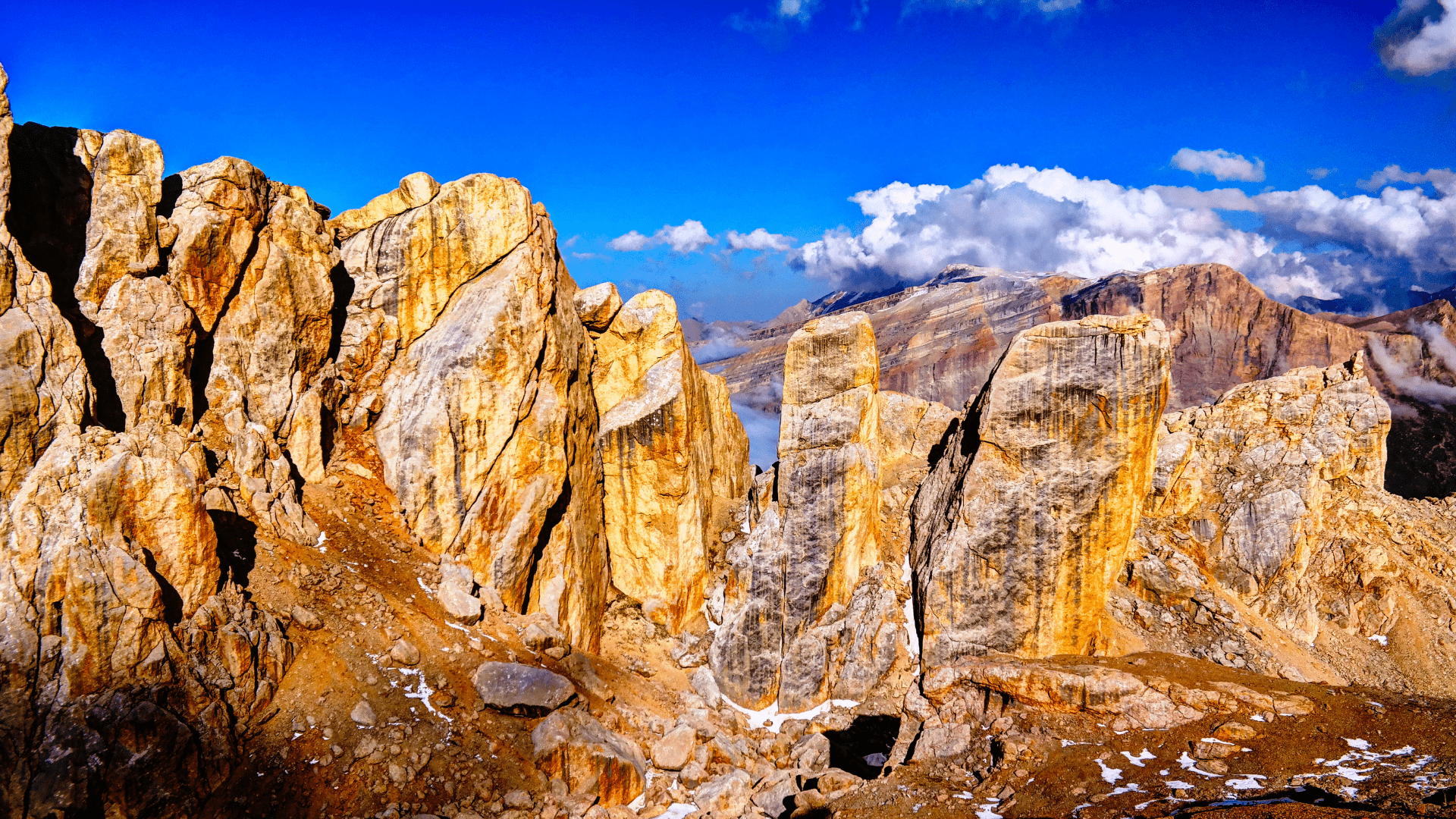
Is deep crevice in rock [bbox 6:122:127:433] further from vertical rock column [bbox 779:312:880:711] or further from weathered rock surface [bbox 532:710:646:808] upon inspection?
vertical rock column [bbox 779:312:880:711]

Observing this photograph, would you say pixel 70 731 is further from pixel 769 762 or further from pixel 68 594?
pixel 769 762

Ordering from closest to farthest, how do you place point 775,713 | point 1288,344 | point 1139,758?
point 1139,758
point 775,713
point 1288,344

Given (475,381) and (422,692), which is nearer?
(422,692)

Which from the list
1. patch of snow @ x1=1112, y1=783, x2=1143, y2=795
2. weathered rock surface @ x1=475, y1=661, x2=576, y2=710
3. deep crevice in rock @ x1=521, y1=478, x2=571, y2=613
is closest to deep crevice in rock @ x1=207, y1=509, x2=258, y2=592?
weathered rock surface @ x1=475, y1=661, x2=576, y2=710

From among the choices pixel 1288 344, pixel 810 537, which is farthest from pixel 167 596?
pixel 1288 344

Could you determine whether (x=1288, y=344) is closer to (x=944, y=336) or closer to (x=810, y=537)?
(x=944, y=336)

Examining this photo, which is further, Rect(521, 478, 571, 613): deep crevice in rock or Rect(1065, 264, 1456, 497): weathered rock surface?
Rect(1065, 264, 1456, 497): weathered rock surface
